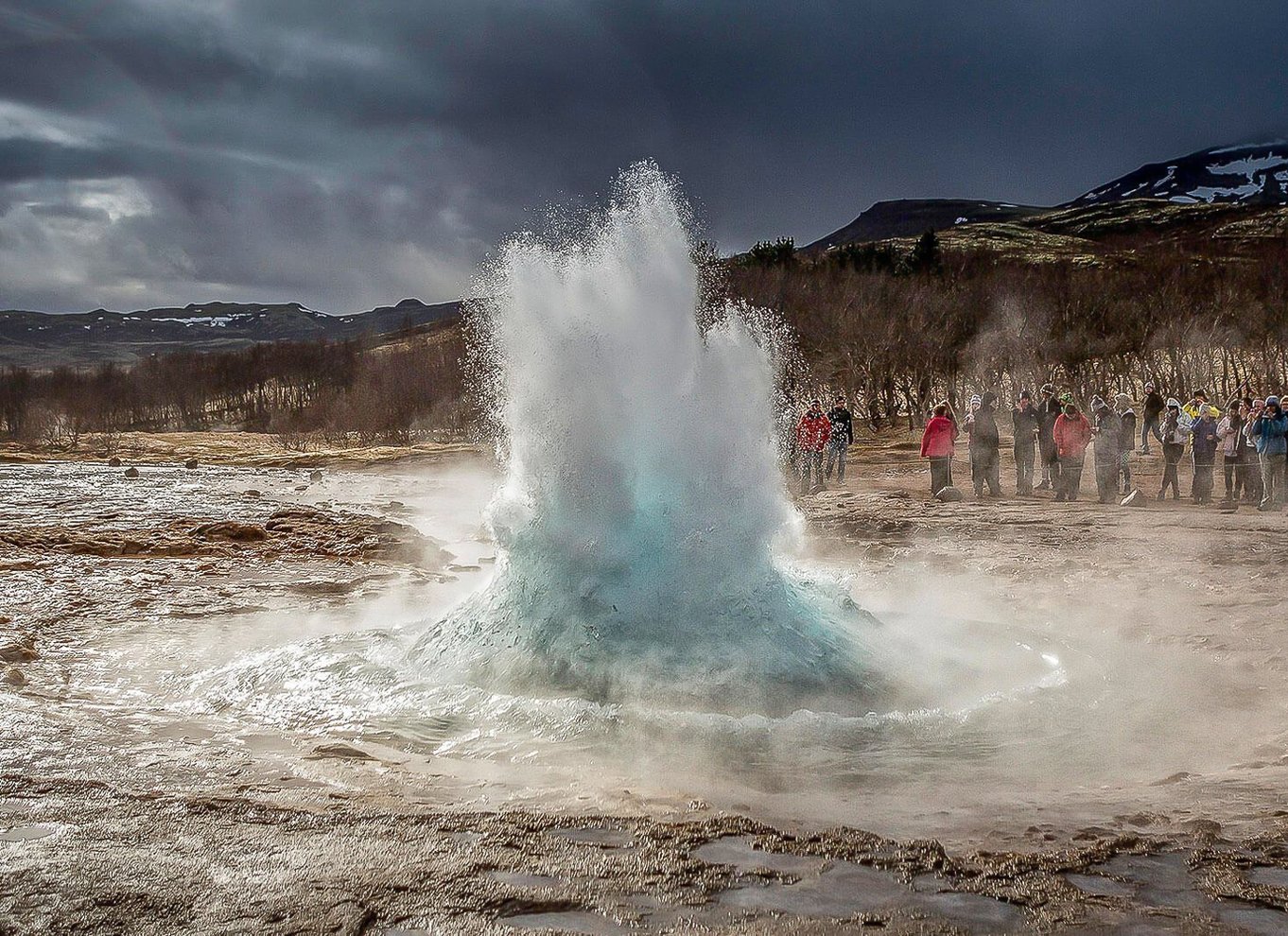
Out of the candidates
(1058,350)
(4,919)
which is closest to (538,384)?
(4,919)

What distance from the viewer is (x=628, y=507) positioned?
297 inches

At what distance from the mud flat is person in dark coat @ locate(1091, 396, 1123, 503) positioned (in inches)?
186

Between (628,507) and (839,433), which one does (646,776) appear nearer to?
(628,507)

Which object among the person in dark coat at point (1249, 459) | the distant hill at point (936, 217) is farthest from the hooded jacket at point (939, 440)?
the distant hill at point (936, 217)

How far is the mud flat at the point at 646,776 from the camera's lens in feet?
11.9

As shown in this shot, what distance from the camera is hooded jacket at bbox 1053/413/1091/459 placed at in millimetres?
16094

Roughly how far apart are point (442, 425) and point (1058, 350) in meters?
35.8

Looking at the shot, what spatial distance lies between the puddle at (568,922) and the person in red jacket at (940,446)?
587 inches

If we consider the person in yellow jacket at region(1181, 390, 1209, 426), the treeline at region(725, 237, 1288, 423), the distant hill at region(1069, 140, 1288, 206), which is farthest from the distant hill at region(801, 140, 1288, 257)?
the person in yellow jacket at region(1181, 390, 1209, 426)

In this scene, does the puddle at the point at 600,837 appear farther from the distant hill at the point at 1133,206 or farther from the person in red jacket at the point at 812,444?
the distant hill at the point at 1133,206

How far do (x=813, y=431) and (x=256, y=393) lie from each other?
107m

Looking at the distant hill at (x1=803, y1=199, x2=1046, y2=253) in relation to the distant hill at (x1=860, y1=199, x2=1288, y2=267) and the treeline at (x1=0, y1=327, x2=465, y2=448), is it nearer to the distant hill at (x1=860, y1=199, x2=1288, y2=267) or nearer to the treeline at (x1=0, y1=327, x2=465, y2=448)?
the distant hill at (x1=860, y1=199, x2=1288, y2=267)

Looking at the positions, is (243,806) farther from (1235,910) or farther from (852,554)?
(852,554)

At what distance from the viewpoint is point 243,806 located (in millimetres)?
4523
